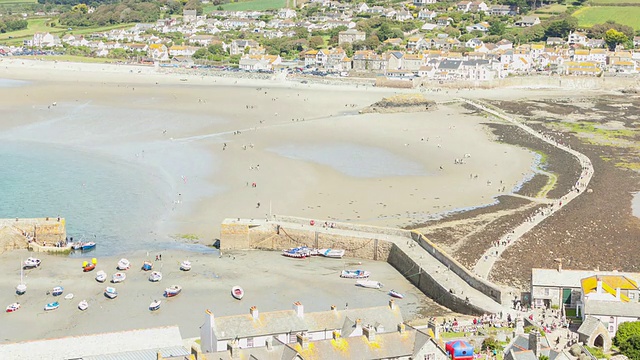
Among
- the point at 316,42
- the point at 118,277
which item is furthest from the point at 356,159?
the point at 316,42

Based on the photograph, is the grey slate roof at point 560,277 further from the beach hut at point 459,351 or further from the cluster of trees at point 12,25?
the cluster of trees at point 12,25

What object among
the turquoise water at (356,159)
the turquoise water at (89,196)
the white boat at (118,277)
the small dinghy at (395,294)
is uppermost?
the white boat at (118,277)

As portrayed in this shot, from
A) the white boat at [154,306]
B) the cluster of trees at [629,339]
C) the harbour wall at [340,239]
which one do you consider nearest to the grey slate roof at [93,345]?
the white boat at [154,306]

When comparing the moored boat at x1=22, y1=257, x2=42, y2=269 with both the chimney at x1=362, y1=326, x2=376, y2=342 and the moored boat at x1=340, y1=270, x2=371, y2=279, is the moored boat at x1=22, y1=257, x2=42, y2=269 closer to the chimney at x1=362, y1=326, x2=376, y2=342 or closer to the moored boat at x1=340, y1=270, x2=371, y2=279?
the moored boat at x1=340, y1=270, x2=371, y2=279

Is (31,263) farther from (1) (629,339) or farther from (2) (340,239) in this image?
(1) (629,339)

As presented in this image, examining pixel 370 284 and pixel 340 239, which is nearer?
pixel 370 284

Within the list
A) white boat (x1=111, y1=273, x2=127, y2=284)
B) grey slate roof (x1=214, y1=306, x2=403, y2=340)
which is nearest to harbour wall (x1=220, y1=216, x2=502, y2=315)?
white boat (x1=111, y1=273, x2=127, y2=284)
